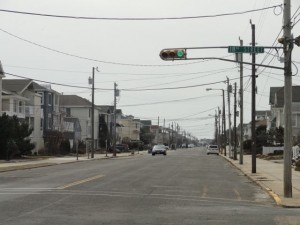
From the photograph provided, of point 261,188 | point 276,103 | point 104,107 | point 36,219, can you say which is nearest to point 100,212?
point 36,219

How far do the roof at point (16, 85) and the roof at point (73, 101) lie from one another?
28.2 metres

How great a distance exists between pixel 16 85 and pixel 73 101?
31.3 metres

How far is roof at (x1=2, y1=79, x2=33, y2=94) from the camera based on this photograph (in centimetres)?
7112

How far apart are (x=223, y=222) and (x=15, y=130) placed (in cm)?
4244

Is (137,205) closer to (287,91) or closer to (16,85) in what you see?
(287,91)

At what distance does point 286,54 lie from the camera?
720 inches

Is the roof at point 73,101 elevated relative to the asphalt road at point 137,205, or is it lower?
elevated

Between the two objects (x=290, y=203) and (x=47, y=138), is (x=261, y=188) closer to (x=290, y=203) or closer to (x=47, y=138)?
(x=290, y=203)

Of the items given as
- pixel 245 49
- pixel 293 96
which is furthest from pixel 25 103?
pixel 245 49

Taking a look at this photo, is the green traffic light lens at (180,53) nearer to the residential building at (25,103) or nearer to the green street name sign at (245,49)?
the green street name sign at (245,49)

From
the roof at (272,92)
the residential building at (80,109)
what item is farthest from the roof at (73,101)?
the roof at (272,92)

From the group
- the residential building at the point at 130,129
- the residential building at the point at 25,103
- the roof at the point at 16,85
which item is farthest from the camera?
the residential building at the point at 130,129

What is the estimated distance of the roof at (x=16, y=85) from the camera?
7112 centimetres

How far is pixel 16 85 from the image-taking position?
72562 mm
